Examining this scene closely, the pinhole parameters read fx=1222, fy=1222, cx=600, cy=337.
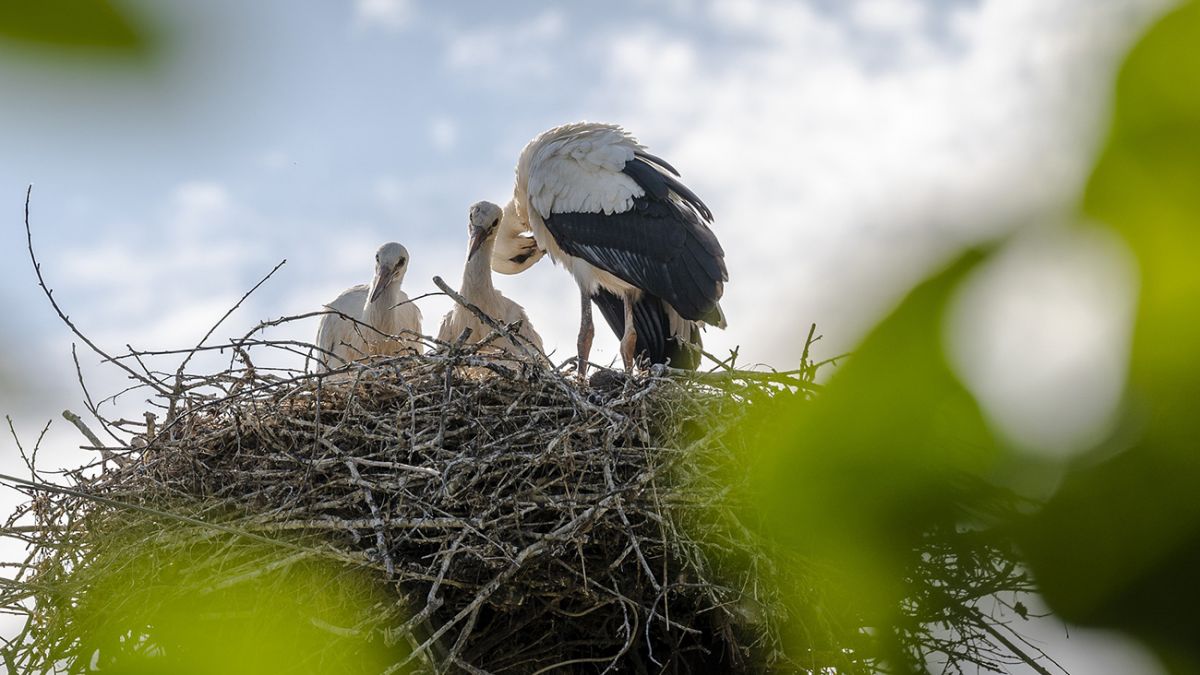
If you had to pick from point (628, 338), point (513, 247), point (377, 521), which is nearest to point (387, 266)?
point (513, 247)

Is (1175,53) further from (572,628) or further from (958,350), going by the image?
(572,628)

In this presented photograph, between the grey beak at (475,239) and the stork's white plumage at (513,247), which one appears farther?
the stork's white plumage at (513,247)

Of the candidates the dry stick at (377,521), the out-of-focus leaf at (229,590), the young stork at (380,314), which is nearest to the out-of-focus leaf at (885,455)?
the out-of-focus leaf at (229,590)

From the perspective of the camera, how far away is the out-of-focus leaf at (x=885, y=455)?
249 mm

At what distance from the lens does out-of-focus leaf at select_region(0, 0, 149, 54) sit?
23cm

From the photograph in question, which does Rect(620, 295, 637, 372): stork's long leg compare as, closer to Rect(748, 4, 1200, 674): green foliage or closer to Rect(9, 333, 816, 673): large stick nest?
Rect(9, 333, 816, 673): large stick nest

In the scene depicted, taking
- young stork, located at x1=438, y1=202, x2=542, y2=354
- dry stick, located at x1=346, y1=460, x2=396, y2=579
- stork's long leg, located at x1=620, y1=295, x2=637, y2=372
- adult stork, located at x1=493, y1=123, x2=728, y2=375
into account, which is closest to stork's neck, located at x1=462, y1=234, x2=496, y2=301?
young stork, located at x1=438, y1=202, x2=542, y2=354

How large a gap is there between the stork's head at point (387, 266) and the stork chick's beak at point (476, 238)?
33 centimetres

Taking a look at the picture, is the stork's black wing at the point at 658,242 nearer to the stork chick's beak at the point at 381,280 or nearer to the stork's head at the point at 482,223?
the stork's head at the point at 482,223

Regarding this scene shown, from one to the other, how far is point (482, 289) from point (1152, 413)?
5.74 meters

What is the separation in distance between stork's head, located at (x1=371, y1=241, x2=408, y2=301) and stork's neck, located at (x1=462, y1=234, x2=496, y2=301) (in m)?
0.33

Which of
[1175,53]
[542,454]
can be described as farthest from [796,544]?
[542,454]

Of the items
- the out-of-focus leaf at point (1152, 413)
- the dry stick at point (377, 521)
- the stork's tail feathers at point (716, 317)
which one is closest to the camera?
the out-of-focus leaf at point (1152, 413)

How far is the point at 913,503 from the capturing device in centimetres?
31
